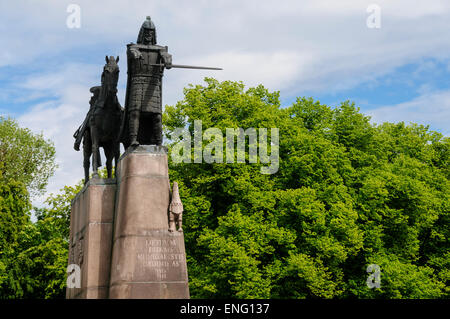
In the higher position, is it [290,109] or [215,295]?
[290,109]

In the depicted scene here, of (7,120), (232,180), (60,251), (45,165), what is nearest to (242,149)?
(232,180)

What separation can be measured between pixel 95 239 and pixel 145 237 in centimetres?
150

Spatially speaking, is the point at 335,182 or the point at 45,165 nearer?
the point at 335,182

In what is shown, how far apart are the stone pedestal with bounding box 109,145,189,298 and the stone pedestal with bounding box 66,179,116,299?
32 cm

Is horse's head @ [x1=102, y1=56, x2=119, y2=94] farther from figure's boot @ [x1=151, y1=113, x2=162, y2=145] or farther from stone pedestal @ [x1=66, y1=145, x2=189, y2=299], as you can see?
stone pedestal @ [x1=66, y1=145, x2=189, y2=299]

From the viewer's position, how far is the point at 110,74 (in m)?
17.4

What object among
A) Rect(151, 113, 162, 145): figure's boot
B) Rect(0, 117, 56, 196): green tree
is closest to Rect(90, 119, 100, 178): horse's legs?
Rect(151, 113, 162, 145): figure's boot

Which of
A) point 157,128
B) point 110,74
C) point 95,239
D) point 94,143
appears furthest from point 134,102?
point 95,239

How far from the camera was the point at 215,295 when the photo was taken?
2938cm
